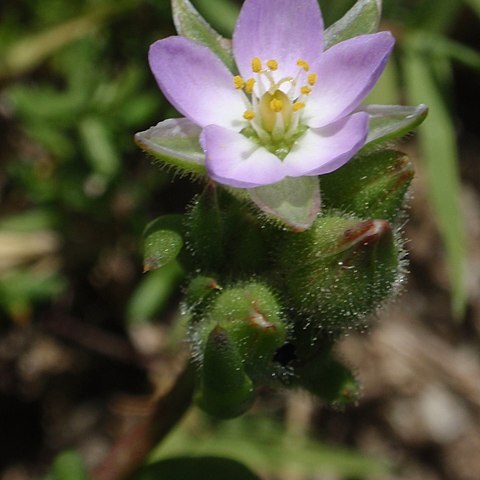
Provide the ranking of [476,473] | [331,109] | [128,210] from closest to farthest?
[331,109]
[128,210]
[476,473]

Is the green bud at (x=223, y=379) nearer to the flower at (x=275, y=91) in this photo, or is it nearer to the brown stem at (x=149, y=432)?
the brown stem at (x=149, y=432)

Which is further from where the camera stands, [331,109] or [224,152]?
[331,109]

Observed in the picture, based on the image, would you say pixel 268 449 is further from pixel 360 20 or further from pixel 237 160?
pixel 360 20

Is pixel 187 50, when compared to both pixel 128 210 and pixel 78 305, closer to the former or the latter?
pixel 128 210

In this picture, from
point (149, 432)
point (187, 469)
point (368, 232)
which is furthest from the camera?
point (187, 469)

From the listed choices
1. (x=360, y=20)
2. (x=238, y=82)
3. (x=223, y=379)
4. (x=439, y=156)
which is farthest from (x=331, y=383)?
(x=439, y=156)

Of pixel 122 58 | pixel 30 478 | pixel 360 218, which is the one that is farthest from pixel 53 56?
pixel 360 218

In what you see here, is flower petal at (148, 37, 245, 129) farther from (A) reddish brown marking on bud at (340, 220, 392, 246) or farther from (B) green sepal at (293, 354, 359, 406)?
(B) green sepal at (293, 354, 359, 406)

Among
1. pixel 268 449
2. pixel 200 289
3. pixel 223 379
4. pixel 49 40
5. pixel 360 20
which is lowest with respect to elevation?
pixel 268 449

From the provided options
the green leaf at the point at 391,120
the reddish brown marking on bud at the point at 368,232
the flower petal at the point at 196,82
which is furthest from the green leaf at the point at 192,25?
the reddish brown marking on bud at the point at 368,232
